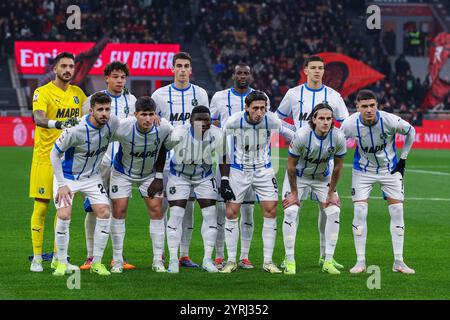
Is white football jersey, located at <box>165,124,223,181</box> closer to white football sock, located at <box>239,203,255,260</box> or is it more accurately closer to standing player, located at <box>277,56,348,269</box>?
white football sock, located at <box>239,203,255,260</box>

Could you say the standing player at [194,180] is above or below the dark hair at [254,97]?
below

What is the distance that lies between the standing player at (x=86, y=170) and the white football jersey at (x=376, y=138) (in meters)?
2.87

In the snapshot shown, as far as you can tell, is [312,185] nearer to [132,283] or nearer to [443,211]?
[132,283]

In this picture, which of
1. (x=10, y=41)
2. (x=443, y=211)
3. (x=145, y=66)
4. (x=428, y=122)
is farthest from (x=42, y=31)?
(x=443, y=211)

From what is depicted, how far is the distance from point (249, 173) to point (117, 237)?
1.76m

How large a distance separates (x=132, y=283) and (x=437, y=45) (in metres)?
34.8

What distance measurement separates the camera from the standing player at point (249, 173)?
11641 mm

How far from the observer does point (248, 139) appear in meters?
11.7

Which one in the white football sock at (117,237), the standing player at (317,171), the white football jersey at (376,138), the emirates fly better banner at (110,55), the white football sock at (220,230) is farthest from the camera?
the emirates fly better banner at (110,55)

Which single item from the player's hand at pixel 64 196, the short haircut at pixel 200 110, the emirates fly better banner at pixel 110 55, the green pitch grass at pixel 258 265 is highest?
the emirates fly better banner at pixel 110 55

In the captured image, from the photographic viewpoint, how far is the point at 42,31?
1703 inches

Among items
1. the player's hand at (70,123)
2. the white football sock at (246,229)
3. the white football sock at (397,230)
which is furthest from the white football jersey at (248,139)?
the player's hand at (70,123)

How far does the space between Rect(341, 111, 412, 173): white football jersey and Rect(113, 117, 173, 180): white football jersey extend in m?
2.23

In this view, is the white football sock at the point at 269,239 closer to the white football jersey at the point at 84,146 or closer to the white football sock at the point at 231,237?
the white football sock at the point at 231,237
